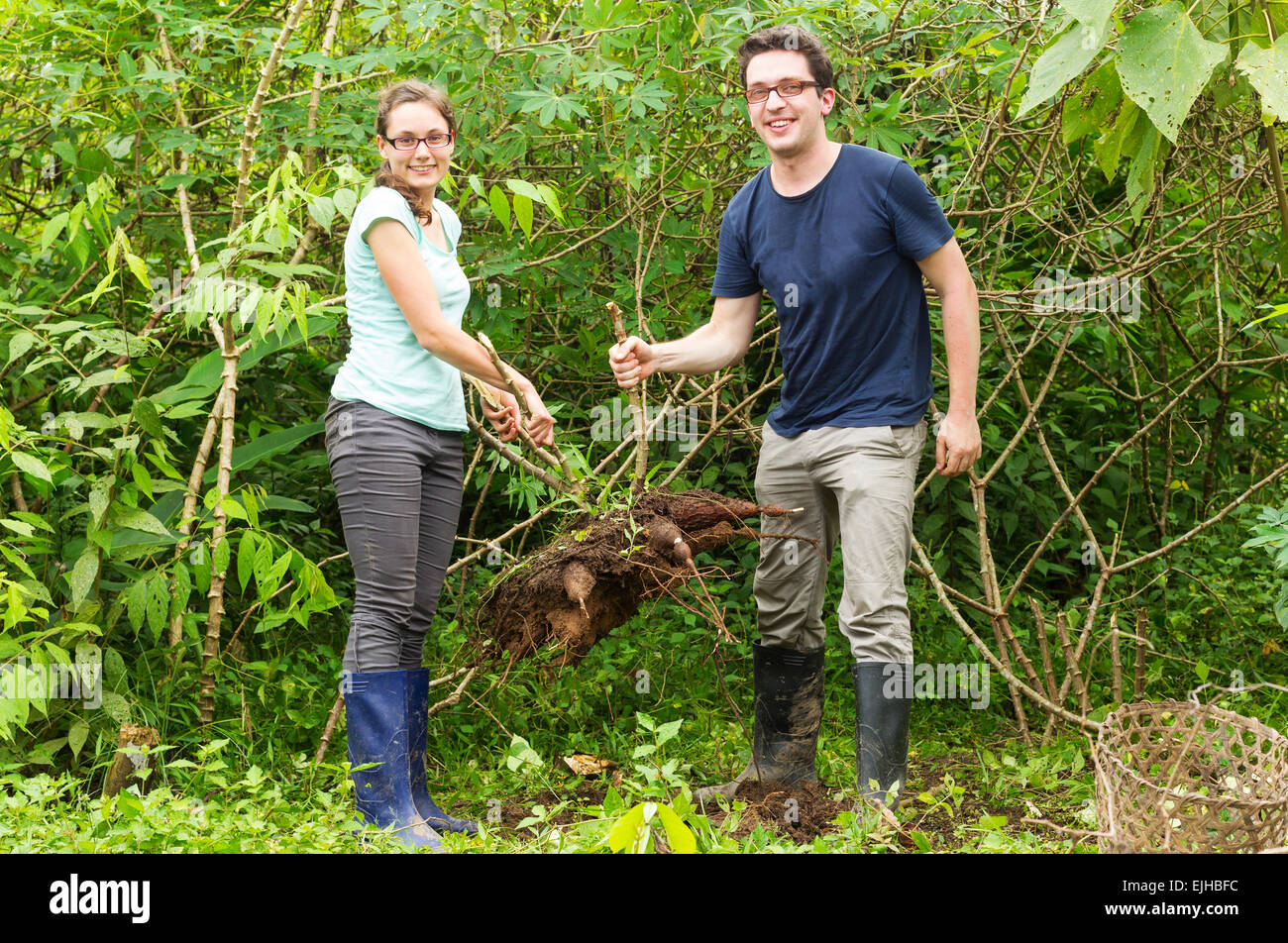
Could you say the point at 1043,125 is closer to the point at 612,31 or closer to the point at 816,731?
the point at 612,31

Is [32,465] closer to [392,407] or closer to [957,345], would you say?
[392,407]

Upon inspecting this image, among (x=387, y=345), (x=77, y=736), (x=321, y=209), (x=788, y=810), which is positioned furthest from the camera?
(x=77, y=736)

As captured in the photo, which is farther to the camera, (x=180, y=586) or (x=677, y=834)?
(x=180, y=586)

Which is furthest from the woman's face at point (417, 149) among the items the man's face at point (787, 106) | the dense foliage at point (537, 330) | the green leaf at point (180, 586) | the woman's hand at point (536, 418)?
the green leaf at point (180, 586)

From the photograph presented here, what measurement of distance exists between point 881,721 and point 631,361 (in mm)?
1122

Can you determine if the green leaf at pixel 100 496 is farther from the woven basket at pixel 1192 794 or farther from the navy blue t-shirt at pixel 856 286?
the woven basket at pixel 1192 794

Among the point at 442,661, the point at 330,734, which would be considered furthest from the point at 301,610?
the point at 442,661

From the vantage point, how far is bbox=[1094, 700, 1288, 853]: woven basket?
2150 millimetres

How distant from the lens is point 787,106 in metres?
3.03

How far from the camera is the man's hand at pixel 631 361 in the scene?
3057 mm

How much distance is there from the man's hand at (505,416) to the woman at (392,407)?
12cm

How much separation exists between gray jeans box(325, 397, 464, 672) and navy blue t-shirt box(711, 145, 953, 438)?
39.7 inches

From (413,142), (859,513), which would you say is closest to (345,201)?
(413,142)

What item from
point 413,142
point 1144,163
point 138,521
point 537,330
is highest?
point 413,142
